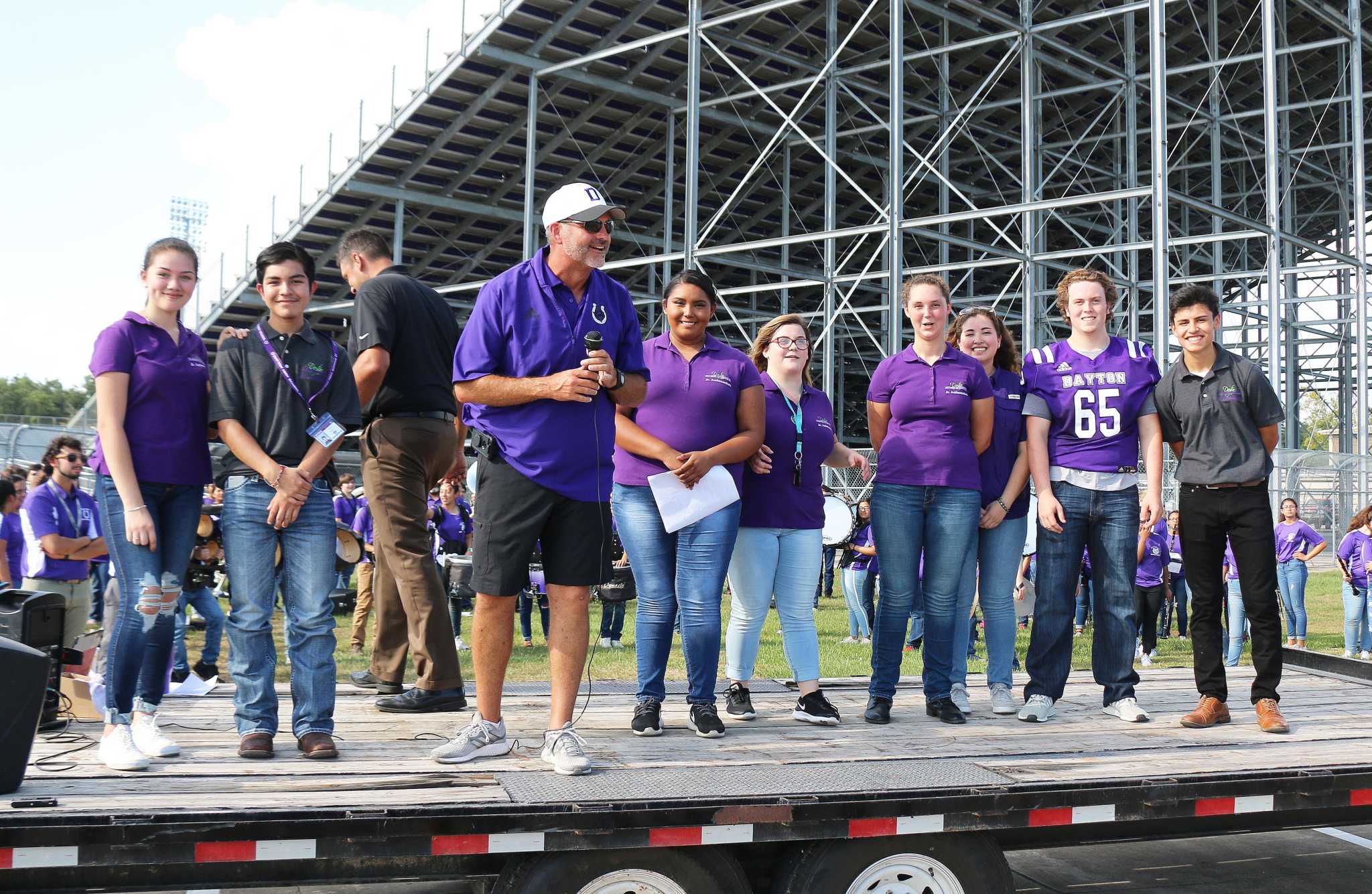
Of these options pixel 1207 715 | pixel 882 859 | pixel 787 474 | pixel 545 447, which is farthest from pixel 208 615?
pixel 1207 715

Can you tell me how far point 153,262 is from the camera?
12.9ft

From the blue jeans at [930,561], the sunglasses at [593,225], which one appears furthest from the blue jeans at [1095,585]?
the sunglasses at [593,225]

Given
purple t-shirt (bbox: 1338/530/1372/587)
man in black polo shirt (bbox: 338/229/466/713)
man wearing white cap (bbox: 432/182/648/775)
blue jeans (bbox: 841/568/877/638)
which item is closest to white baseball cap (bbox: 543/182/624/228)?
man wearing white cap (bbox: 432/182/648/775)

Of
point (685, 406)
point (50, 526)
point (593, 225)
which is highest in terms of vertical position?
point (593, 225)

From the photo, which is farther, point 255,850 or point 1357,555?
point 1357,555

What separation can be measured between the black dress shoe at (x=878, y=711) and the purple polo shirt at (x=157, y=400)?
2627mm

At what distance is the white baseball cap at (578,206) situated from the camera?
3.80m

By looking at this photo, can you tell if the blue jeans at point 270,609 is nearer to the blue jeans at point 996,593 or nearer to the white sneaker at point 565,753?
the white sneaker at point 565,753

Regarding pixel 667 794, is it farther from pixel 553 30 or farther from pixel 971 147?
pixel 971 147

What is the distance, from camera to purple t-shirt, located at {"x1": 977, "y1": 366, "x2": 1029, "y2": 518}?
17.3 ft

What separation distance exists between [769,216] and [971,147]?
16.6ft

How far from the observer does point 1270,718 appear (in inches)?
185

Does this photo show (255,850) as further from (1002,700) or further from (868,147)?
(868,147)

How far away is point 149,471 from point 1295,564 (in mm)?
11236
